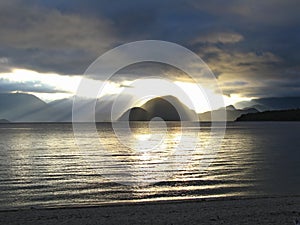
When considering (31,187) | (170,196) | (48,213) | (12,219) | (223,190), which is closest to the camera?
(12,219)

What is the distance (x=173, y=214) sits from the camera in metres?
15.4

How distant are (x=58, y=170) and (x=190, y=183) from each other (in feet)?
42.7

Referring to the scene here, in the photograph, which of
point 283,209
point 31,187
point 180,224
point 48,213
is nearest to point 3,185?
point 31,187

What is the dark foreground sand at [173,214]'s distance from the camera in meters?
14.2

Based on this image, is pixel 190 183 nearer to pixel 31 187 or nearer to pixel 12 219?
pixel 31 187

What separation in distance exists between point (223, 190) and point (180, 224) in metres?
10.4

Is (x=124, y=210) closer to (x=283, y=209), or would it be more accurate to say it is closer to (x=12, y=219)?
(x=12, y=219)

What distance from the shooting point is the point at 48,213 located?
15977 mm

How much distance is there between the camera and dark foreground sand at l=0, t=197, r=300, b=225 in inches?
561

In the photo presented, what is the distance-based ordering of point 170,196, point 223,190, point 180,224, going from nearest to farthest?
1. point 180,224
2. point 170,196
3. point 223,190

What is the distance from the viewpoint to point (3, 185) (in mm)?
26250

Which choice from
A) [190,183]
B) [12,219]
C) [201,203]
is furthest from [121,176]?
[12,219]

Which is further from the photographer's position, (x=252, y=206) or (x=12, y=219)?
(x=252, y=206)

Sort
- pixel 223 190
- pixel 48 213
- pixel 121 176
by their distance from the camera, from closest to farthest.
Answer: pixel 48 213 < pixel 223 190 < pixel 121 176
